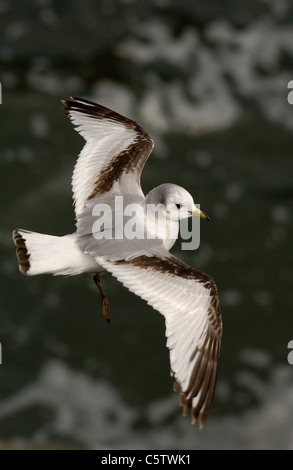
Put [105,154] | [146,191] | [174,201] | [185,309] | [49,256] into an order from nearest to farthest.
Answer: [185,309] → [49,256] → [174,201] → [105,154] → [146,191]

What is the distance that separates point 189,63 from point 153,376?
570 centimetres

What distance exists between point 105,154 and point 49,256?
107 cm

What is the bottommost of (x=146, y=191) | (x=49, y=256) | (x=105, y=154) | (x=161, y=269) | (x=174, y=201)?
(x=161, y=269)

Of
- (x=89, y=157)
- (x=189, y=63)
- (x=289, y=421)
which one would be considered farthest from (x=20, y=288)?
(x=89, y=157)

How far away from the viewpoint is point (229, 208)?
11609mm

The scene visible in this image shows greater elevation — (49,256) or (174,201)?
(174,201)

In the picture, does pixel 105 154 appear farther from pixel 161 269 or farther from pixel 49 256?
pixel 161 269

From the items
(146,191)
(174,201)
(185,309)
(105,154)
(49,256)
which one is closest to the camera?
(185,309)

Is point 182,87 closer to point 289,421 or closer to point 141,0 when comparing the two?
point 141,0

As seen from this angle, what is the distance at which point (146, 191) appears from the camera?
11.0 meters

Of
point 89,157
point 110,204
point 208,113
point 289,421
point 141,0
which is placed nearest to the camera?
point 110,204

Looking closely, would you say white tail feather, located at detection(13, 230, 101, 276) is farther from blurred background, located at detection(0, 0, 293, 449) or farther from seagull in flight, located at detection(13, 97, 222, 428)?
blurred background, located at detection(0, 0, 293, 449)

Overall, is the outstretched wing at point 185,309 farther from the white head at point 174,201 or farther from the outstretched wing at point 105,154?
the outstretched wing at point 105,154

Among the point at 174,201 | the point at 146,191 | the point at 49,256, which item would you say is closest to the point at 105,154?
the point at 174,201
